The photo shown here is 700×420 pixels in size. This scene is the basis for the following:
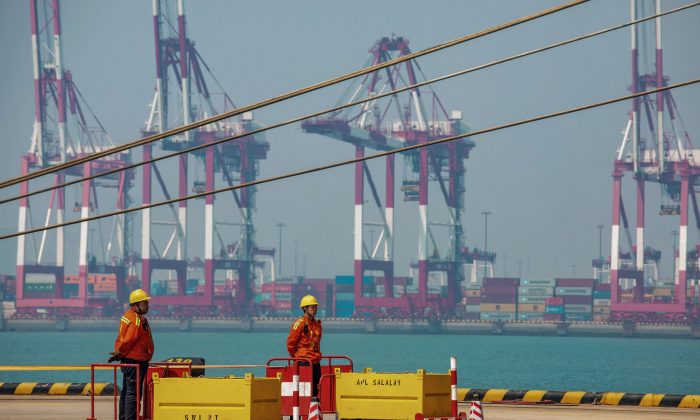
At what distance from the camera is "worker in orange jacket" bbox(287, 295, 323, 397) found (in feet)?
46.6

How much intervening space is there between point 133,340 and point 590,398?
10415mm

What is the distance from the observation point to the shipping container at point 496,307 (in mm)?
183375

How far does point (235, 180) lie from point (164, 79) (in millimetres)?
Answer: 16124

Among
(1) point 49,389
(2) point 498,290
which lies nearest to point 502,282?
(2) point 498,290

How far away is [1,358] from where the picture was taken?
9200cm

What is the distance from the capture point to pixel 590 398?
835 inches

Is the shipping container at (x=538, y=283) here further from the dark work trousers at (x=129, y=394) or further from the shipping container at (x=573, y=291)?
the dark work trousers at (x=129, y=394)

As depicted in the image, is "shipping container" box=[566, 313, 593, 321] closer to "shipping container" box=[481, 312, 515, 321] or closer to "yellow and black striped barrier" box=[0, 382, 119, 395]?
"shipping container" box=[481, 312, 515, 321]

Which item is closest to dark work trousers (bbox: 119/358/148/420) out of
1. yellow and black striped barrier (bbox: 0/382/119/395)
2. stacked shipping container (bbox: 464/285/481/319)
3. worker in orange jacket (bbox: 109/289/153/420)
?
worker in orange jacket (bbox: 109/289/153/420)

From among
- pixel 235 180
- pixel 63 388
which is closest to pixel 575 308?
pixel 235 180

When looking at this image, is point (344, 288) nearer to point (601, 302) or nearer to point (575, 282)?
point (575, 282)

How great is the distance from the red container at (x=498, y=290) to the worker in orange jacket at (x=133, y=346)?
173m

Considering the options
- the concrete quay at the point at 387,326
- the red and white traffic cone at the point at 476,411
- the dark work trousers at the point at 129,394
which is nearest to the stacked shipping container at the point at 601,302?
the concrete quay at the point at 387,326

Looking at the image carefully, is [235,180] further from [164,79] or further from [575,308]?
[575,308]
